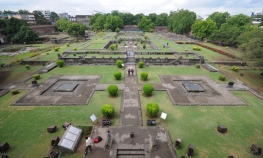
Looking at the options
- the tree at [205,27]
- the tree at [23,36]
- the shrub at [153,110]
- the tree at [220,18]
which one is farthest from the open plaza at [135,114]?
the tree at [220,18]

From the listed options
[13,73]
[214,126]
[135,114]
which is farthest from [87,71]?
[214,126]

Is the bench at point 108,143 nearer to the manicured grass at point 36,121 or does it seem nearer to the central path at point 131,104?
the manicured grass at point 36,121

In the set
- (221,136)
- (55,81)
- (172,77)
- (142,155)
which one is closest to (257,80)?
(172,77)

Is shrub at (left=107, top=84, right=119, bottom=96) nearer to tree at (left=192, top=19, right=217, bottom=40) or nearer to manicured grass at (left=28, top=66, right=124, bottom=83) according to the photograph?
manicured grass at (left=28, top=66, right=124, bottom=83)

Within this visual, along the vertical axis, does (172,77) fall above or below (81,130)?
above

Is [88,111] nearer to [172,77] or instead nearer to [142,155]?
[142,155]

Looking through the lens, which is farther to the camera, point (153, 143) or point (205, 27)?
point (205, 27)

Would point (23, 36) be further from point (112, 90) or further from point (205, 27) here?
point (205, 27)

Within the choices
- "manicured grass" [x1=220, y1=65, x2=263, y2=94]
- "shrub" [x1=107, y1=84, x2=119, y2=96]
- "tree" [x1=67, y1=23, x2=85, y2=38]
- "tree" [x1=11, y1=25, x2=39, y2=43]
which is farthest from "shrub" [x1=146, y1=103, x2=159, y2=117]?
"tree" [x1=11, y1=25, x2=39, y2=43]
